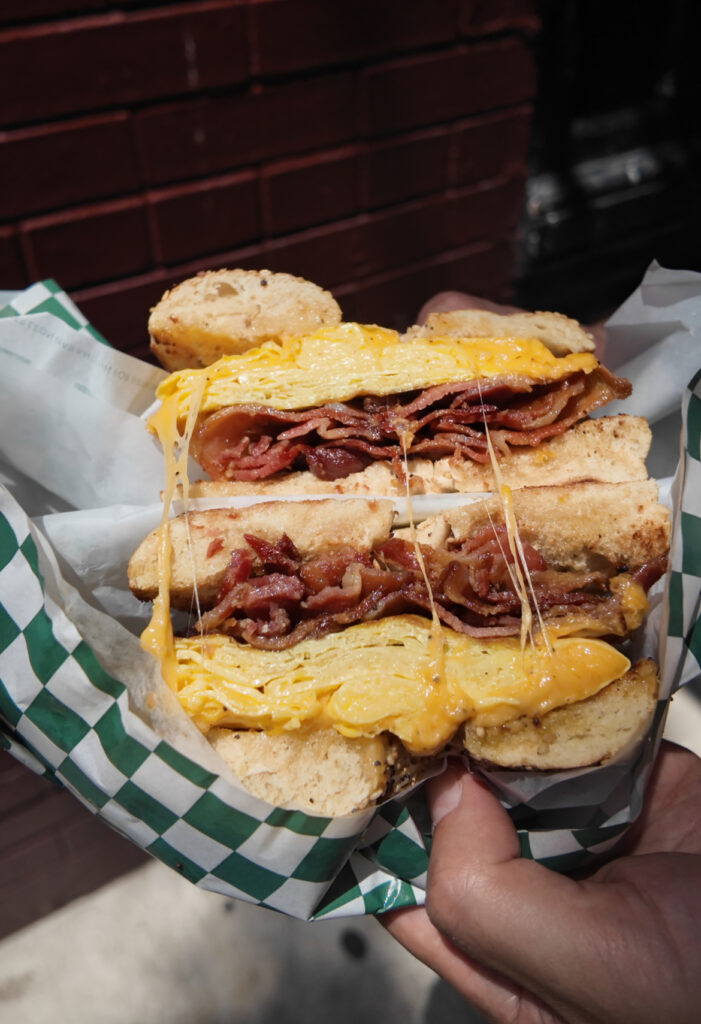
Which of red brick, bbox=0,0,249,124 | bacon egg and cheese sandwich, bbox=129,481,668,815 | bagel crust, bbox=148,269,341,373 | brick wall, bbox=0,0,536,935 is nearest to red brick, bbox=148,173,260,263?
brick wall, bbox=0,0,536,935

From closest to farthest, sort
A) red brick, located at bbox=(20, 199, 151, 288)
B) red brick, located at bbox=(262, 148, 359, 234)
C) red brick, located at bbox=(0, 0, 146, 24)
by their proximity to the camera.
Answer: red brick, located at bbox=(0, 0, 146, 24) → red brick, located at bbox=(20, 199, 151, 288) → red brick, located at bbox=(262, 148, 359, 234)

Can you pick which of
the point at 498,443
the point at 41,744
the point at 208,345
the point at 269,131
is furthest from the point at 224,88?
the point at 41,744

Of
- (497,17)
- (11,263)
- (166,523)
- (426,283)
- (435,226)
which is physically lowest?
(426,283)

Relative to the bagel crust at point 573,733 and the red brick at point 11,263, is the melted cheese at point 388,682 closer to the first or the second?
the bagel crust at point 573,733

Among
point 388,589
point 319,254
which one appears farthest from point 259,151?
point 388,589

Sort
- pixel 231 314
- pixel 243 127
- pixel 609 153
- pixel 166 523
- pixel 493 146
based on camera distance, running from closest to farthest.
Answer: pixel 166 523 < pixel 231 314 < pixel 243 127 < pixel 493 146 < pixel 609 153

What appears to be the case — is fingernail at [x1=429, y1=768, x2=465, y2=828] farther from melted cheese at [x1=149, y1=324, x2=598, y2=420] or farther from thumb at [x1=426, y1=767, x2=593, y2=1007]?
melted cheese at [x1=149, y1=324, x2=598, y2=420]

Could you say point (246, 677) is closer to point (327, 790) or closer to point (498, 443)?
point (327, 790)

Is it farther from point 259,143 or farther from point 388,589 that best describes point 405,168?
point 388,589
